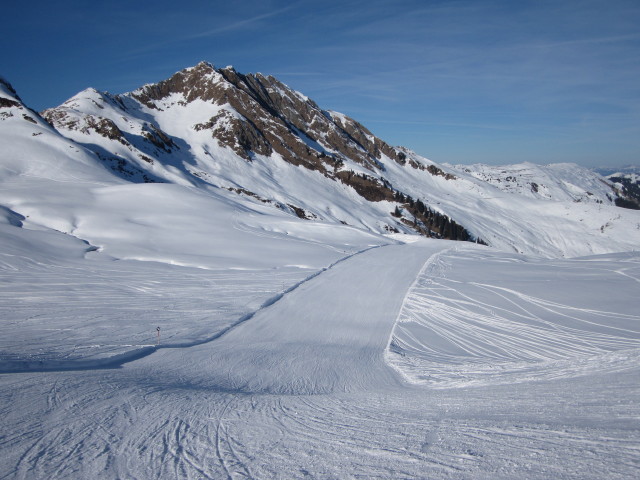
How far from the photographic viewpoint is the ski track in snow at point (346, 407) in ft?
13.1

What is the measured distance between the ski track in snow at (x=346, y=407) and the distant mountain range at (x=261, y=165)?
2620cm

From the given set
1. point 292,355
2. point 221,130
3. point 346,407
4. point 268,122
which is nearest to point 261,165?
point 221,130

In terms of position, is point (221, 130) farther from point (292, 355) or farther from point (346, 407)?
point (346, 407)

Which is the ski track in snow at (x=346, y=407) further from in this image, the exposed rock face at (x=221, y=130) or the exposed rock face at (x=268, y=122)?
the exposed rock face at (x=268, y=122)

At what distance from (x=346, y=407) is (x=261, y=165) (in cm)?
9861

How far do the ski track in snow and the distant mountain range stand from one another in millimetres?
26199

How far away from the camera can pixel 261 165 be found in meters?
100

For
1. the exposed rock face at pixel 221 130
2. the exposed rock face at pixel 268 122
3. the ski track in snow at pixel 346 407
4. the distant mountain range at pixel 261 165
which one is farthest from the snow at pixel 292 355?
the exposed rock face at pixel 268 122

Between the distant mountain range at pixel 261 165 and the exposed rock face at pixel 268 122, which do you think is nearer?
the distant mountain range at pixel 261 165

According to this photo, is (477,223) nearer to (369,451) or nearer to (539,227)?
(539,227)

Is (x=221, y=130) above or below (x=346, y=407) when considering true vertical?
above

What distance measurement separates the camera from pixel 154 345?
1024 cm

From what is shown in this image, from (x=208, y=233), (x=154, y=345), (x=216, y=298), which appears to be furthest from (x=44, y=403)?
(x=208, y=233)

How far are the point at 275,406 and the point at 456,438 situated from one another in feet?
11.0
